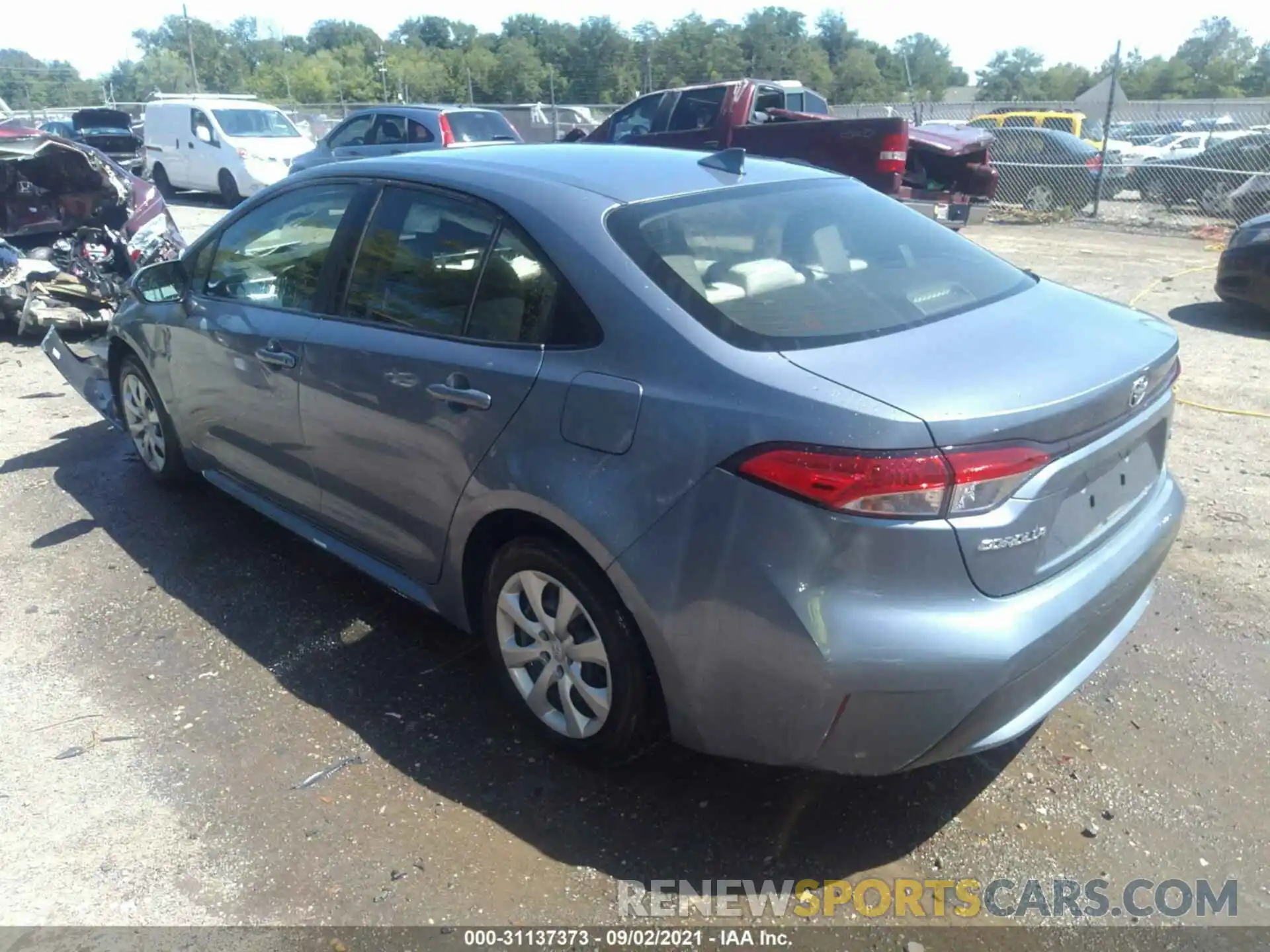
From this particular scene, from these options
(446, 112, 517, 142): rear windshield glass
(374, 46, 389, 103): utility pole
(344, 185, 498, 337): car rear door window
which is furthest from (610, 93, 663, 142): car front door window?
(374, 46, 389, 103): utility pole

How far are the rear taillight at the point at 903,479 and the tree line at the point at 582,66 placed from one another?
2590cm

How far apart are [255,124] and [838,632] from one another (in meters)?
19.4

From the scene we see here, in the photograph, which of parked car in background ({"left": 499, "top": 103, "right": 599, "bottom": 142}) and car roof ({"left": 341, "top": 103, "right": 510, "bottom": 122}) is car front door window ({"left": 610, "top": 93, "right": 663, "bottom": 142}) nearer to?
car roof ({"left": 341, "top": 103, "right": 510, "bottom": 122})

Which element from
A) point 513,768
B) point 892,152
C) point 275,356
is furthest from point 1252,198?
point 513,768

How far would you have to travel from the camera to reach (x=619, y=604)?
2.68 metres

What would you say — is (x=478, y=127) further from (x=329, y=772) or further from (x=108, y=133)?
(x=329, y=772)

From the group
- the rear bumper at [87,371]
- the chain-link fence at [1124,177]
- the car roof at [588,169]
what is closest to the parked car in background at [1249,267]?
the car roof at [588,169]

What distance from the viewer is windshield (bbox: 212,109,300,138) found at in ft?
60.2

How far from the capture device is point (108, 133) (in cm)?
2434

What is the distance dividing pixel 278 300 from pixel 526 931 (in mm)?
2545

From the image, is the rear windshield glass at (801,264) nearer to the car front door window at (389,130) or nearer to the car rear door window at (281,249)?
the car rear door window at (281,249)

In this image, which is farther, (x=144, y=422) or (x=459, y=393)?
(x=144, y=422)

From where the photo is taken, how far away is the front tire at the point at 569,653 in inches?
106

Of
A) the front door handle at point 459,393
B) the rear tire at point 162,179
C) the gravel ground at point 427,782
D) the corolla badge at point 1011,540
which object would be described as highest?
the front door handle at point 459,393
